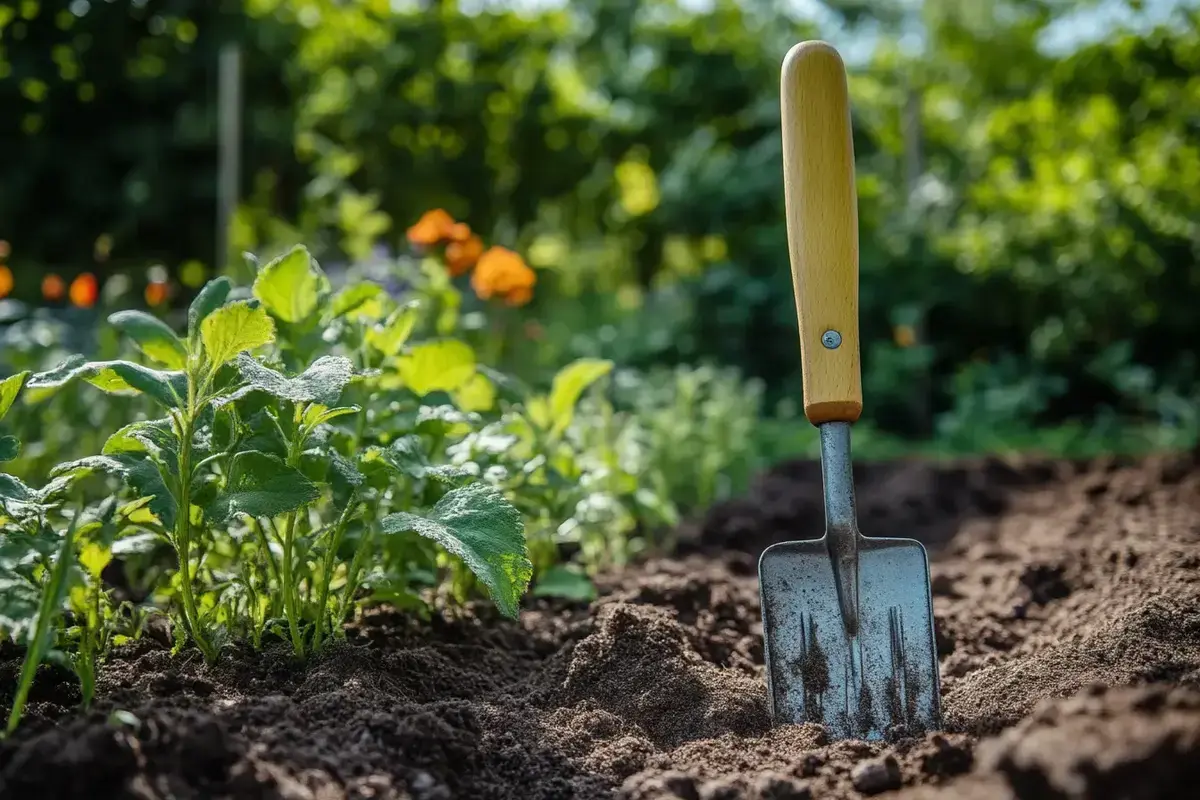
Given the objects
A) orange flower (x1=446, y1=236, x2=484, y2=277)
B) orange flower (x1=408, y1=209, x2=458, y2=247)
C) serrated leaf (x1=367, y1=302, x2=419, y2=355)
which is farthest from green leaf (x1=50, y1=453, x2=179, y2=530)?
orange flower (x1=446, y1=236, x2=484, y2=277)

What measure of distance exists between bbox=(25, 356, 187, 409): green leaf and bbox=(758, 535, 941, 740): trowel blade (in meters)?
0.98

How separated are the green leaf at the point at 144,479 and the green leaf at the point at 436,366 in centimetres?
59

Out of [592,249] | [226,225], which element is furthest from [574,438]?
[592,249]

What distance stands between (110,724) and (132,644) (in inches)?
21.1

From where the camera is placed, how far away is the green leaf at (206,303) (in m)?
1.61

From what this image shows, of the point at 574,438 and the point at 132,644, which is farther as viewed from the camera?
Answer: the point at 574,438

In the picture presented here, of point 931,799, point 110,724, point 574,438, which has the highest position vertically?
point 574,438

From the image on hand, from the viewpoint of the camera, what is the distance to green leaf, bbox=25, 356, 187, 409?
150cm

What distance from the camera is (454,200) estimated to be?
726cm

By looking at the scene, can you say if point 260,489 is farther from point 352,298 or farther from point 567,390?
point 567,390

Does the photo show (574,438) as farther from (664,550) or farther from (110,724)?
(110,724)

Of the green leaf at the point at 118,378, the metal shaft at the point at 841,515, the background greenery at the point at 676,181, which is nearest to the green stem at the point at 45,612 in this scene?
the green leaf at the point at 118,378

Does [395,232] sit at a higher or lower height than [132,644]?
higher

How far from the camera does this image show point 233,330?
1.51 meters
